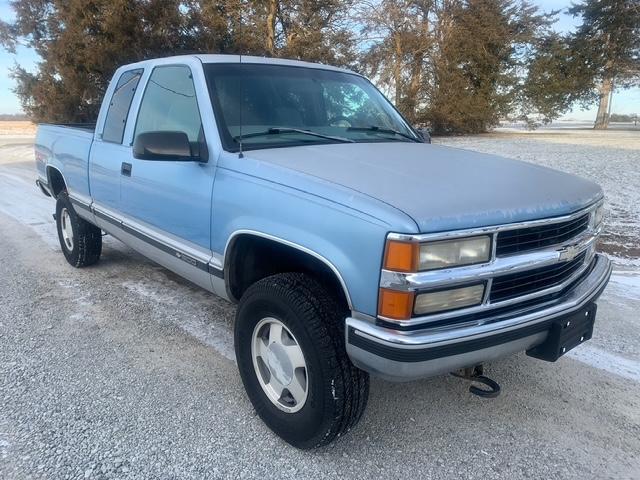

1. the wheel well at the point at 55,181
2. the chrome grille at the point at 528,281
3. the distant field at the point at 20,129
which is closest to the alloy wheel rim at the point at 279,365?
the chrome grille at the point at 528,281

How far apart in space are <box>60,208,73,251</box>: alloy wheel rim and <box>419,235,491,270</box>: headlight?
4337 millimetres

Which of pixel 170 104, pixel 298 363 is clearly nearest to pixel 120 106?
pixel 170 104

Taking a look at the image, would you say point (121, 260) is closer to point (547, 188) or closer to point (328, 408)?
point (328, 408)

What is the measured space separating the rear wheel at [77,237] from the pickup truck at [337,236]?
1.46 metres

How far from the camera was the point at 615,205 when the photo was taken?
7.88 metres

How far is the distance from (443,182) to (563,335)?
905mm

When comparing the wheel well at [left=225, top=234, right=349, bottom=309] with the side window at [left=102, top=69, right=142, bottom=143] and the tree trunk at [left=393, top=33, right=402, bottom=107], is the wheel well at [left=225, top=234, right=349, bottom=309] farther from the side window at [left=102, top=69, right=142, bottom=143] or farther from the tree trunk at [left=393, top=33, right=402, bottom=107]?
the tree trunk at [left=393, top=33, right=402, bottom=107]

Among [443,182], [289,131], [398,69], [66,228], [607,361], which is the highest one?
[398,69]

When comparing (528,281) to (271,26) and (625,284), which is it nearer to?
(625,284)

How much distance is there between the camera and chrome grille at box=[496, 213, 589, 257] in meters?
2.21

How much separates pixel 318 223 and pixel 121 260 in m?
3.95

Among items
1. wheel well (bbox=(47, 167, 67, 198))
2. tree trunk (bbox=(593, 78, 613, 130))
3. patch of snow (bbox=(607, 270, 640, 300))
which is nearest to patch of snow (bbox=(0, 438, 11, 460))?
wheel well (bbox=(47, 167, 67, 198))

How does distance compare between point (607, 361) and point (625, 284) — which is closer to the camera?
point (607, 361)

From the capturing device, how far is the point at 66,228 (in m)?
5.44
